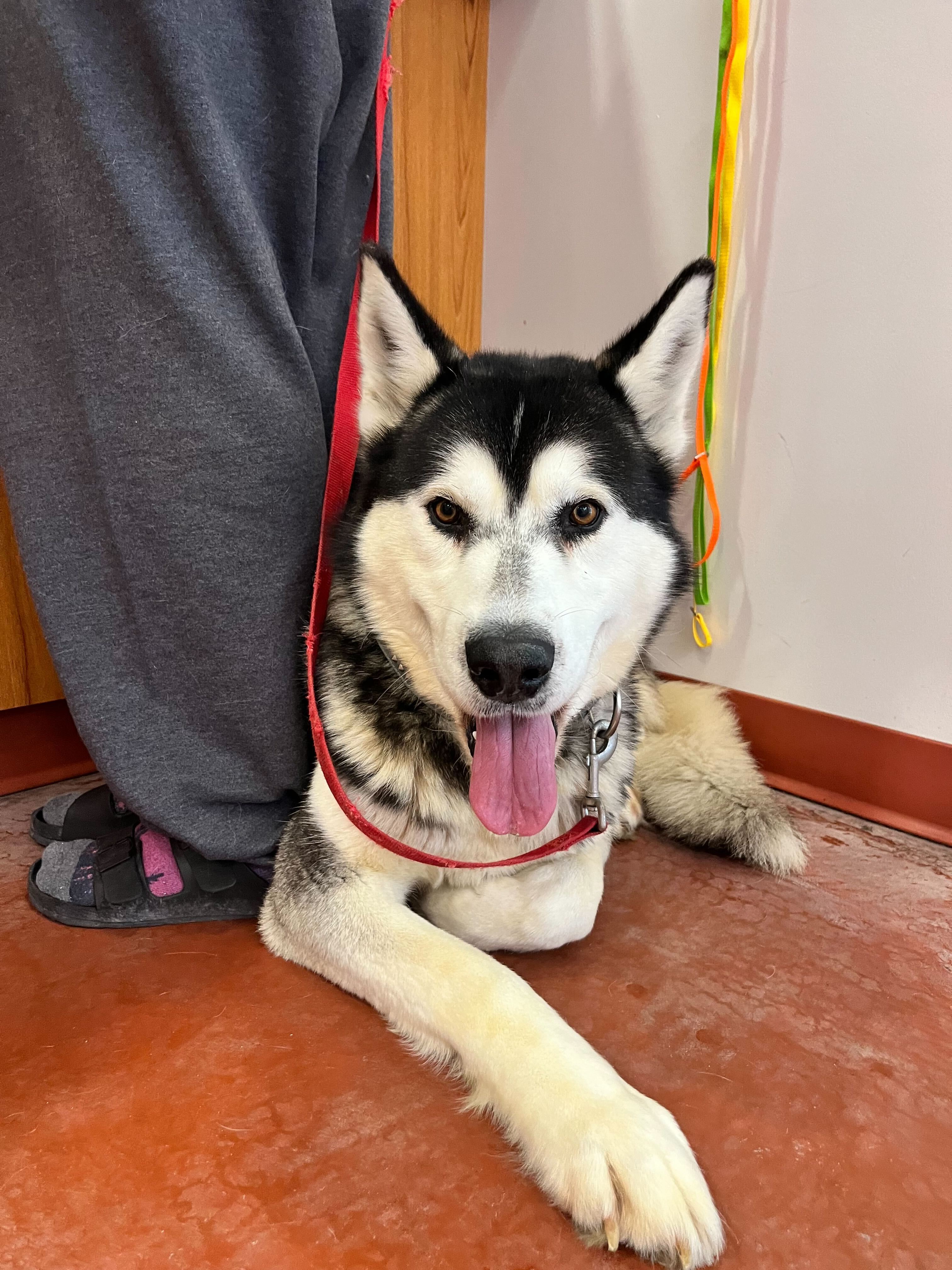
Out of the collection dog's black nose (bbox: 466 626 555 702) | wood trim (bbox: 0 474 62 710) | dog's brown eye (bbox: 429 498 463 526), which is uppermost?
dog's brown eye (bbox: 429 498 463 526)

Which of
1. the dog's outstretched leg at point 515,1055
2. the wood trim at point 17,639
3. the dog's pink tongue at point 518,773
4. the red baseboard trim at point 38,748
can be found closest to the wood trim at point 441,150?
the wood trim at point 17,639

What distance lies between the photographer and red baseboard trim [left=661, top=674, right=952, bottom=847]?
195 cm

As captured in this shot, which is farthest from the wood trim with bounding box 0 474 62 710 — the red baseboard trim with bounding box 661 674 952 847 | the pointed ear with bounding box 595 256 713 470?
the red baseboard trim with bounding box 661 674 952 847

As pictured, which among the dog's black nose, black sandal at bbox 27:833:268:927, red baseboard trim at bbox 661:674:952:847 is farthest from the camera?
red baseboard trim at bbox 661:674:952:847

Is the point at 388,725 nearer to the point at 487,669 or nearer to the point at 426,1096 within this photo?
the point at 487,669

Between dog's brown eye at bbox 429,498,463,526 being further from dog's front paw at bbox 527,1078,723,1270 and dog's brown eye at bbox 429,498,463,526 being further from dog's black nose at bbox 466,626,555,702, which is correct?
dog's front paw at bbox 527,1078,723,1270

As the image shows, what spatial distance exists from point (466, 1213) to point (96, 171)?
1.64 m

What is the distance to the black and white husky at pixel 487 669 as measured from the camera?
40.8 inches

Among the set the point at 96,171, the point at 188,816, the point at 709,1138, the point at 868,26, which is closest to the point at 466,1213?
the point at 709,1138

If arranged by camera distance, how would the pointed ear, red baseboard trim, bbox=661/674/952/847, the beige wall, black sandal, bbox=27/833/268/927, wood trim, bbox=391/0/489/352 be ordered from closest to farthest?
the pointed ear
black sandal, bbox=27/833/268/927
the beige wall
red baseboard trim, bbox=661/674/952/847
wood trim, bbox=391/0/489/352

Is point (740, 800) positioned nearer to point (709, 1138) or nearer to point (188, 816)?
point (709, 1138)

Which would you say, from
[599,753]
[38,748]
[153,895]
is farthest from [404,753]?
[38,748]

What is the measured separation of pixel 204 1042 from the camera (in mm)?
1184

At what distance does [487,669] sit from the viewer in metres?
1.03
